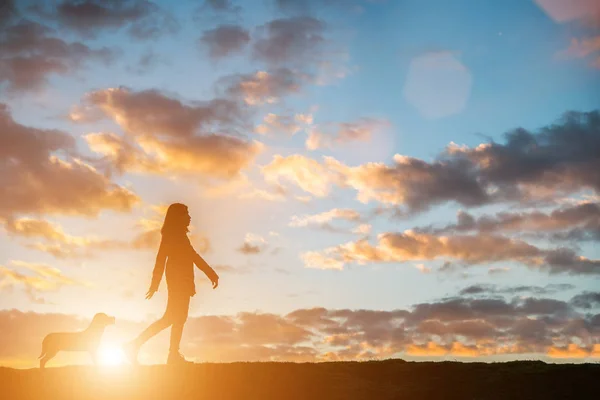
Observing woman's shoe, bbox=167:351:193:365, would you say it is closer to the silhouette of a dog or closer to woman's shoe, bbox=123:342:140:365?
woman's shoe, bbox=123:342:140:365

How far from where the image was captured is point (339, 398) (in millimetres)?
13617

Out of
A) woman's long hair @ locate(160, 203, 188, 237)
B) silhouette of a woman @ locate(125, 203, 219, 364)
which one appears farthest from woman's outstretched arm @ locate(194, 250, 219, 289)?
woman's long hair @ locate(160, 203, 188, 237)

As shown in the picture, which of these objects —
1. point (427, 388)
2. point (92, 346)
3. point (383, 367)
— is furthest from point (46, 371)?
point (427, 388)

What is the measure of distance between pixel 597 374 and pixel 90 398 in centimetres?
1184

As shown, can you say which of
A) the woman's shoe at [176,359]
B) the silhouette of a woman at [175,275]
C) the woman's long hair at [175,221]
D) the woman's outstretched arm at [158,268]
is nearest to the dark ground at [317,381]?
the woman's shoe at [176,359]

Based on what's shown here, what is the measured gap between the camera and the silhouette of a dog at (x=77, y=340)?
17438 millimetres

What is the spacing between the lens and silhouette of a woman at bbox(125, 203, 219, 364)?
1680 cm

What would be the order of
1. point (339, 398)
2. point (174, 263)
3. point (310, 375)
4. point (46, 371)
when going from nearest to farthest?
1. point (339, 398)
2. point (310, 375)
3. point (46, 371)
4. point (174, 263)

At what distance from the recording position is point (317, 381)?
14508mm

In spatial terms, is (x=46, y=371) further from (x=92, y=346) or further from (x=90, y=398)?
(x=90, y=398)

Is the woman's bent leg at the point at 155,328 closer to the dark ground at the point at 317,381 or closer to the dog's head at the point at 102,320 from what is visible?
the dark ground at the point at 317,381

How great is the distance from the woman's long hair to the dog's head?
10.2 feet

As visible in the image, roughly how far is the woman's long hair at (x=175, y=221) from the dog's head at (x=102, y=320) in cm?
310

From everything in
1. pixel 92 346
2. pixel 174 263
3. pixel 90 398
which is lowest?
pixel 90 398
